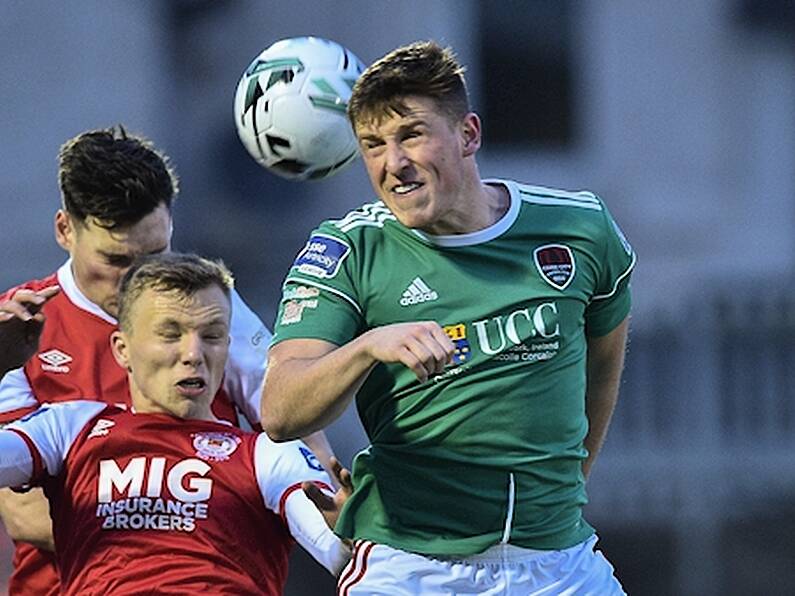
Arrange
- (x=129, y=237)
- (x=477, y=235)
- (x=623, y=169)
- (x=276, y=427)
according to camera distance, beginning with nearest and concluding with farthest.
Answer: (x=276, y=427), (x=477, y=235), (x=129, y=237), (x=623, y=169)

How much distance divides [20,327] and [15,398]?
83cm

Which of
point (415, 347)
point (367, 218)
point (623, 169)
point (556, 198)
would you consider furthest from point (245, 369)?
point (623, 169)

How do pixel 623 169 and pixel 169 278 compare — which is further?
pixel 623 169

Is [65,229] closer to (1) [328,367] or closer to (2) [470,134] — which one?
(2) [470,134]

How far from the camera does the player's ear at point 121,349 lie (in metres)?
5.09

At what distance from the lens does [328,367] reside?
408 cm

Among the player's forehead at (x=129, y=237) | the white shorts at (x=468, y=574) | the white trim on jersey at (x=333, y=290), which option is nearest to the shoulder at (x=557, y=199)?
the white trim on jersey at (x=333, y=290)

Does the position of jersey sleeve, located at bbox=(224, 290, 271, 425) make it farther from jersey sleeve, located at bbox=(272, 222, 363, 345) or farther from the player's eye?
jersey sleeve, located at bbox=(272, 222, 363, 345)

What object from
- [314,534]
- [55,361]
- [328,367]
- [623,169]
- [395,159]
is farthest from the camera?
[623,169]

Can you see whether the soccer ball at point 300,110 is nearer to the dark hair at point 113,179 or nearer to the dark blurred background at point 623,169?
the dark hair at point 113,179

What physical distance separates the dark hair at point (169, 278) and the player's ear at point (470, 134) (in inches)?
32.2

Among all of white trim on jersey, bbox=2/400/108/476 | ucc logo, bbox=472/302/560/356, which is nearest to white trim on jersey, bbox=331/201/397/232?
ucc logo, bbox=472/302/560/356

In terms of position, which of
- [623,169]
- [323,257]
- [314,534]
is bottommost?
[623,169]

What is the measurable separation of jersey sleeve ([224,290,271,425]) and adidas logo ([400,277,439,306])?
1075mm
